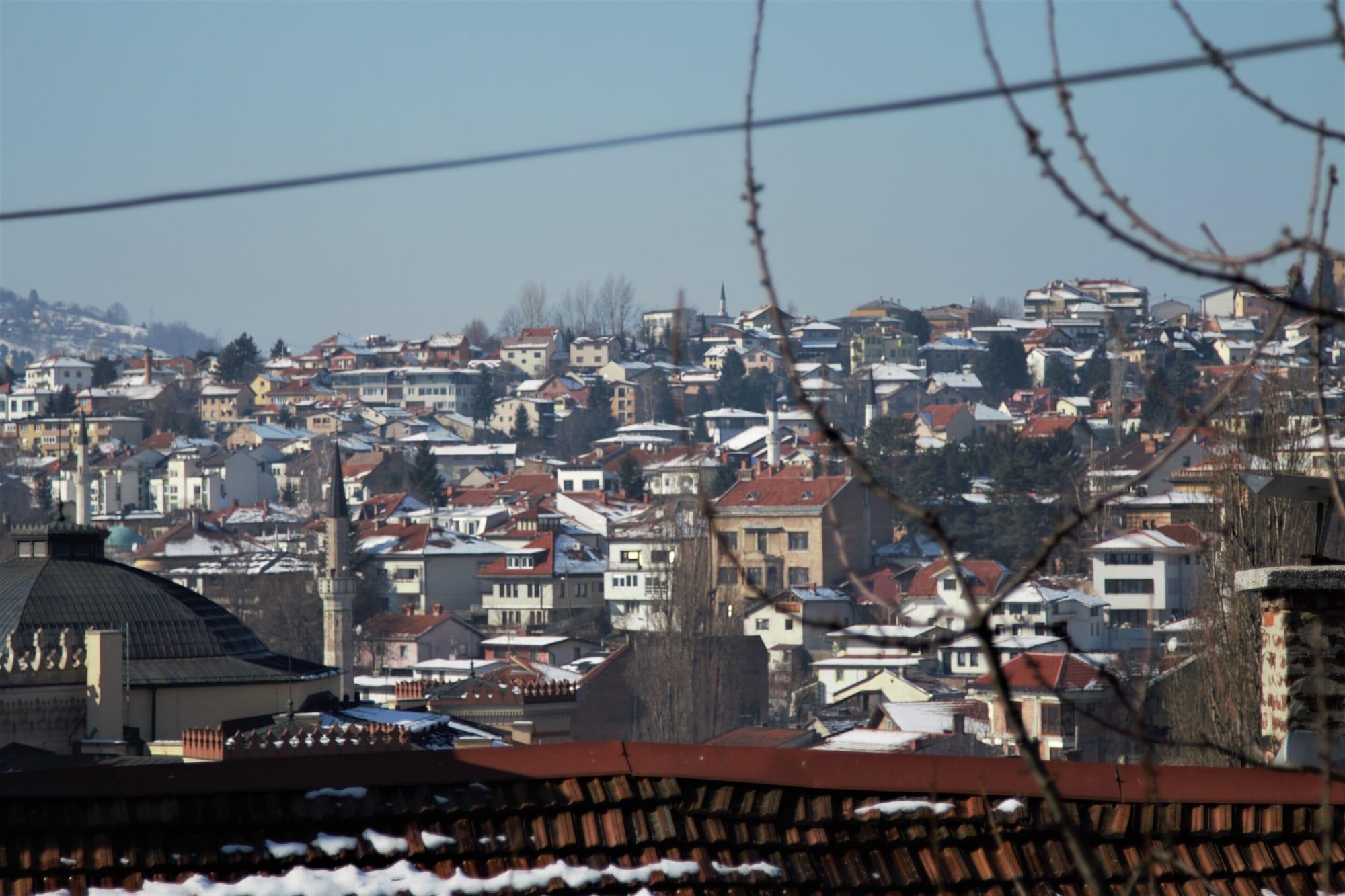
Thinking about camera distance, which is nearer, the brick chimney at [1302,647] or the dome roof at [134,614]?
the brick chimney at [1302,647]

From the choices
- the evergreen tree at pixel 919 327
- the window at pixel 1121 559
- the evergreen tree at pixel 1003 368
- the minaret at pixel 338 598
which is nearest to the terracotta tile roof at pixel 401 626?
the minaret at pixel 338 598

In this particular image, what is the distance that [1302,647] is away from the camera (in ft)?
17.0

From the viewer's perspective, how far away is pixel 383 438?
92.8 metres

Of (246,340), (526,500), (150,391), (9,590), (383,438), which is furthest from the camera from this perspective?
(246,340)

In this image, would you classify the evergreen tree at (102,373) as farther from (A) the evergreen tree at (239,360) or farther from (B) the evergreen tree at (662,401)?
(B) the evergreen tree at (662,401)

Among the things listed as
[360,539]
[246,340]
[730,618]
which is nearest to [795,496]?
[360,539]

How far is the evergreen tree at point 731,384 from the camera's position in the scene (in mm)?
97875

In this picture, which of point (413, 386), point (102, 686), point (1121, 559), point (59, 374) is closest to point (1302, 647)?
point (102, 686)

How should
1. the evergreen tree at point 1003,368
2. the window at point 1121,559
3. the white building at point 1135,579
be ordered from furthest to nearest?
the evergreen tree at point 1003,368
the window at point 1121,559
the white building at point 1135,579

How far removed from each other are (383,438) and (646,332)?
34.9m

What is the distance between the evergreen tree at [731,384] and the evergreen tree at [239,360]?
26.3 meters

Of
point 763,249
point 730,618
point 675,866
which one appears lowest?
point 730,618

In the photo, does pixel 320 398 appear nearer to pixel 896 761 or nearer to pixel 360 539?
pixel 360 539

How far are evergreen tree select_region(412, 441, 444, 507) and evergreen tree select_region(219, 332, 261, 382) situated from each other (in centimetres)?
3531
